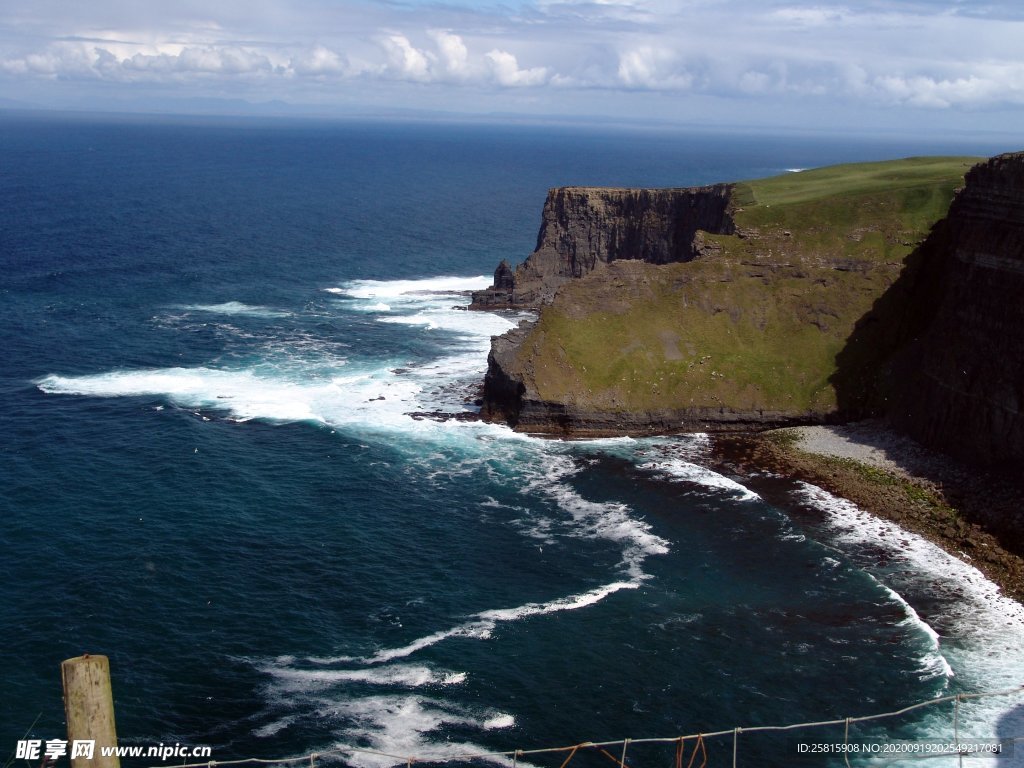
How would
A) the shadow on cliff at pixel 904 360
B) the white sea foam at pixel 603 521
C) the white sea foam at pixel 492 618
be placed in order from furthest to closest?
the shadow on cliff at pixel 904 360
the white sea foam at pixel 603 521
the white sea foam at pixel 492 618

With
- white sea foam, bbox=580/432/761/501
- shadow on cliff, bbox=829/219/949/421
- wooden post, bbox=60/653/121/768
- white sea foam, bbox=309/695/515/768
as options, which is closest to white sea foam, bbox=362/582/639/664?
white sea foam, bbox=309/695/515/768

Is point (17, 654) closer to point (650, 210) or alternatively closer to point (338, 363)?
point (338, 363)

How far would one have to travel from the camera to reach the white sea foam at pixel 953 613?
42719mm

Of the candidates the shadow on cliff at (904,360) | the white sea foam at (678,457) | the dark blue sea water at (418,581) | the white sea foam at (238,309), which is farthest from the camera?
the white sea foam at (238,309)

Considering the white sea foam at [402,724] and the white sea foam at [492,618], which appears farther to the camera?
the white sea foam at [492,618]

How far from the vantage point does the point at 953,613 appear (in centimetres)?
5178

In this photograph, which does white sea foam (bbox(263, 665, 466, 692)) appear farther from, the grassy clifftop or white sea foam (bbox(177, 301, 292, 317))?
white sea foam (bbox(177, 301, 292, 317))

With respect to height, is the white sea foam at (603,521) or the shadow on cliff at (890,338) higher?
the shadow on cliff at (890,338)

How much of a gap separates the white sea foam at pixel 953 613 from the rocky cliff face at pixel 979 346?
1245cm

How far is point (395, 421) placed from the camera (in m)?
81.2

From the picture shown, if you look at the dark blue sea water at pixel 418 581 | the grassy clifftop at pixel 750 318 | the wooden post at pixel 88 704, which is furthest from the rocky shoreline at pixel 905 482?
the wooden post at pixel 88 704

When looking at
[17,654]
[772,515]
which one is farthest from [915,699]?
[17,654]

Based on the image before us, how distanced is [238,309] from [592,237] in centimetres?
4685

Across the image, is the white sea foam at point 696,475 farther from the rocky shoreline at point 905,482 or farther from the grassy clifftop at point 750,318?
the grassy clifftop at point 750,318
